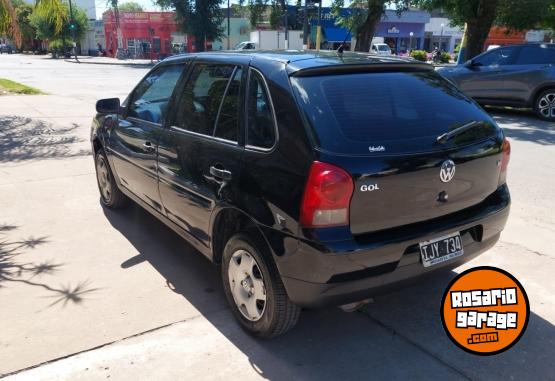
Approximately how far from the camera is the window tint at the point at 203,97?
336 cm

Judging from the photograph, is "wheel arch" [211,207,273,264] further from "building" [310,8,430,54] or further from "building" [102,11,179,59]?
"building" [102,11,179,59]

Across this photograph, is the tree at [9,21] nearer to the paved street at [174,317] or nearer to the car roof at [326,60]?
the paved street at [174,317]

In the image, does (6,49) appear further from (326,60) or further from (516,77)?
(326,60)

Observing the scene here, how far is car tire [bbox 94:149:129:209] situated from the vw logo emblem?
11.6 feet

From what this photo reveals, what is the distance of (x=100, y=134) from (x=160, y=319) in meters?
2.71

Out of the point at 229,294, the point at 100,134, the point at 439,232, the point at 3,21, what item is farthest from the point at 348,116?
the point at 3,21

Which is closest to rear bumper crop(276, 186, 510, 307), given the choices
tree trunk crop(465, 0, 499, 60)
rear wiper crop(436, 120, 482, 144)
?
rear wiper crop(436, 120, 482, 144)

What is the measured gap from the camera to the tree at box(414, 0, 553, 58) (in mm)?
15496

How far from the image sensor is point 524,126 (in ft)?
34.9

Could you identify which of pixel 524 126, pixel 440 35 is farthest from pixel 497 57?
pixel 440 35

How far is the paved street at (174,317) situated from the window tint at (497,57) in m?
7.42

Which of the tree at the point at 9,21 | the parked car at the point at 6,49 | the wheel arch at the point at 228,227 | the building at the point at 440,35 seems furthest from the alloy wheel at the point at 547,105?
the parked car at the point at 6,49

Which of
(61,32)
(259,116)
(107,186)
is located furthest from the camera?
(61,32)

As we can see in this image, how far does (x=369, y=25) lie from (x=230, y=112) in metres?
17.2
